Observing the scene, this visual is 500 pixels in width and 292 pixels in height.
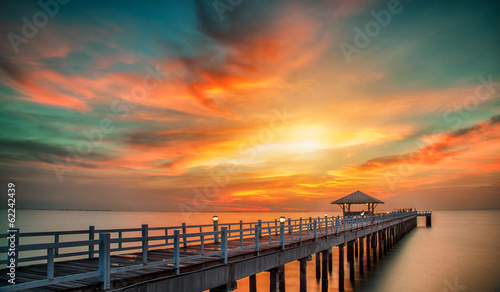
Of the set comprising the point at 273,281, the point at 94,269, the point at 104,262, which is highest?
the point at 104,262

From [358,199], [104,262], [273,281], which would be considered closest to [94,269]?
[104,262]

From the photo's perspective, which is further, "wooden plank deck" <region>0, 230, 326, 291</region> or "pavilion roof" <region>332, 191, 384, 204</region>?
"pavilion roof" <region>332, 191, 384, 204</region>

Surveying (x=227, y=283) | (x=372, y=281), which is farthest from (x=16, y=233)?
(x=372, y=281)

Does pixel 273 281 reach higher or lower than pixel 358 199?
lower

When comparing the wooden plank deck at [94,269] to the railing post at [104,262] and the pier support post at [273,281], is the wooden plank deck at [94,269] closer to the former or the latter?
the railing post at [104,262]

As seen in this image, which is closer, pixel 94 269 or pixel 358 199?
pixel 94 269

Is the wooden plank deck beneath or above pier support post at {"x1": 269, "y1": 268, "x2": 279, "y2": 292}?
above

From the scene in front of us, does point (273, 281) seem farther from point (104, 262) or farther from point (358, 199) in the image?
point (358, 199)

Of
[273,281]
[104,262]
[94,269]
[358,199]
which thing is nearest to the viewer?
[104,262]

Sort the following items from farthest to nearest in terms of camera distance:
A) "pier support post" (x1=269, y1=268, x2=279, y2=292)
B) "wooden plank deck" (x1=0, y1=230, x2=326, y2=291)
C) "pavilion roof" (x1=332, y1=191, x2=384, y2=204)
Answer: "pavilion roof" (x1=332, y1=191, x2=384, y2=204), "pier support post" (x1=269, y1=268, x2=279, y2=292), "wooden plank deck" (x1=0, y1=230, x2=326, y2=291)

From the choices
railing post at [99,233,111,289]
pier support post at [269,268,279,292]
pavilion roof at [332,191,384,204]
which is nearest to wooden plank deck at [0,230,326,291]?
railing post at [99,233,111,289]

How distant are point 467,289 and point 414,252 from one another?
21392 mm

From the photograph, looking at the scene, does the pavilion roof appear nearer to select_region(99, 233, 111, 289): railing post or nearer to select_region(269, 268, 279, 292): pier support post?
select_region(269, 268, 279, 292): pier support post

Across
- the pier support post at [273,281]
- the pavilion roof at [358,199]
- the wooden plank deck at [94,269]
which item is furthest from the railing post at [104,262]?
the pavilion roof at [358,199]
